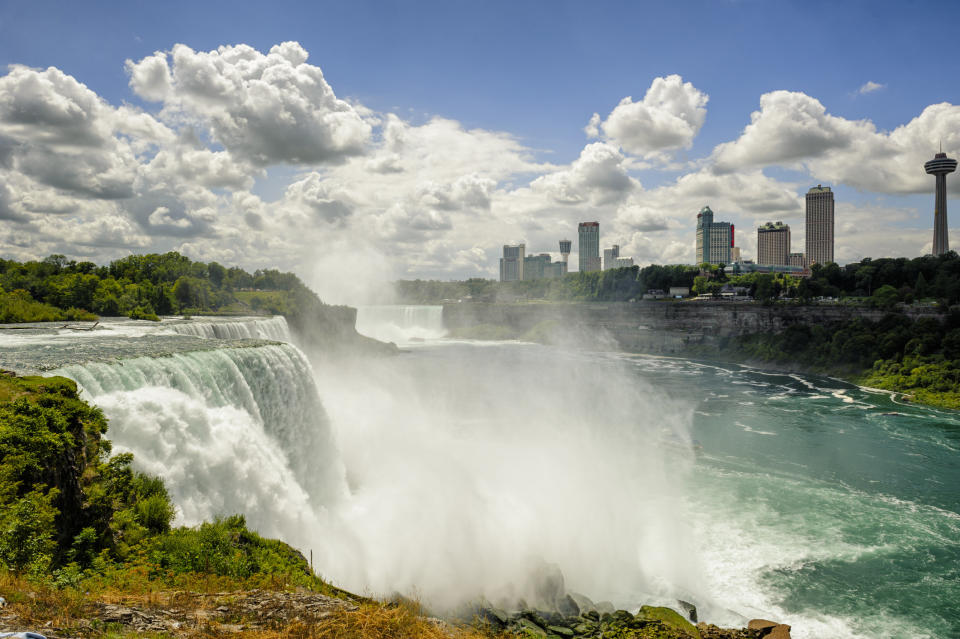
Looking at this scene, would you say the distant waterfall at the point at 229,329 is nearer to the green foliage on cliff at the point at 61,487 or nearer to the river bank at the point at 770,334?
the green foliage on cliff at the point at 61,487

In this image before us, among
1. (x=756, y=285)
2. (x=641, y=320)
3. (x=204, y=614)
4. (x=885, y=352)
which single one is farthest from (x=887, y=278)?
(x=204, y=614)

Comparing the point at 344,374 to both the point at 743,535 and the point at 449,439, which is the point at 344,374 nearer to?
the point at 449,439

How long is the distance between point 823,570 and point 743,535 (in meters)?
2.19

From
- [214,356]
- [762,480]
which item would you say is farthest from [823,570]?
[214,356]

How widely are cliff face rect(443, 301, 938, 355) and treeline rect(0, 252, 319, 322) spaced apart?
38.0 meters

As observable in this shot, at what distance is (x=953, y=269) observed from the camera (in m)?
52.9

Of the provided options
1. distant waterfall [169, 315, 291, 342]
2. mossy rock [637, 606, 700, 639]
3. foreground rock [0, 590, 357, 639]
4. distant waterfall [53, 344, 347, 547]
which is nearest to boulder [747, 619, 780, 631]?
mossy rock [637, 606, 700, 639]

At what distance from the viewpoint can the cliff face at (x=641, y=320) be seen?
55.0m

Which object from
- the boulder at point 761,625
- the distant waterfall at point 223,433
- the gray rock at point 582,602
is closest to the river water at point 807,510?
the boulder at point 761,625

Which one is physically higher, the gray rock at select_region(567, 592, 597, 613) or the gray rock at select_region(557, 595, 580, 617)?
the gray rock at select_region(557, 595, 580, 617)

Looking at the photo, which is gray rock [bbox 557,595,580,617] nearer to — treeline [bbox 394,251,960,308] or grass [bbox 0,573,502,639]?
grass [bbox 0,573,502,639]

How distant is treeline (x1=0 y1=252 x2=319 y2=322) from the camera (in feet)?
95.5

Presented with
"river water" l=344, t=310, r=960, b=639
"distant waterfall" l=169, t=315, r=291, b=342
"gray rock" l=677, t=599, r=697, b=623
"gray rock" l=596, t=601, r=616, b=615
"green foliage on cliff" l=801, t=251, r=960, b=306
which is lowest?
"river water" l=344, t=310, r=960, b=639

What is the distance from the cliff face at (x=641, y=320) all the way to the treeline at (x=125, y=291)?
38.0 m
